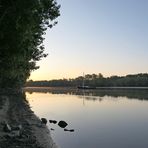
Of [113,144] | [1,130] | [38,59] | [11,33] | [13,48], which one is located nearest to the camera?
[11,33]

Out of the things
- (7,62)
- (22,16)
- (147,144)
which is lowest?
(147,144)

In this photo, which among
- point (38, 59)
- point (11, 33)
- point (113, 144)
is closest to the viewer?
point (11, 33)

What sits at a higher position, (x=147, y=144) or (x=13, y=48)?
(x=13, y=48)

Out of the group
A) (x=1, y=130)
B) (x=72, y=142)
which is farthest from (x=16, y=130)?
(x=72, y=142)

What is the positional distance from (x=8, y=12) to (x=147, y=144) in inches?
661

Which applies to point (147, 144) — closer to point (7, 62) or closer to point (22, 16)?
point (7, 62)

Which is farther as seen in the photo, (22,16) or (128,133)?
(128,133)

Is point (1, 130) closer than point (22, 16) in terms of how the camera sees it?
No

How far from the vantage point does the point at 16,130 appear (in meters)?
29.1

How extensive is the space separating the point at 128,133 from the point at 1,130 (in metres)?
14.4

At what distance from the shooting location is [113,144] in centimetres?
3095

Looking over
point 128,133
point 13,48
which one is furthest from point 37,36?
point 128,133

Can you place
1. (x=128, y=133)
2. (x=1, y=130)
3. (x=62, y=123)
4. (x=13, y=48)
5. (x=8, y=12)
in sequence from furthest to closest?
(x=62, y=123) < (x=128, y=133) < (x=1, y=130) < (x=13, y=48) < (x=8, y=12)

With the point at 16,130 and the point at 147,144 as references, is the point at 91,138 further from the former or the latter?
the point at 16,130
